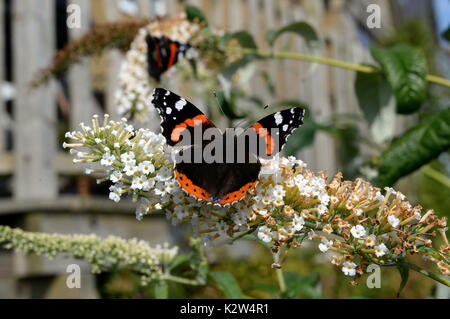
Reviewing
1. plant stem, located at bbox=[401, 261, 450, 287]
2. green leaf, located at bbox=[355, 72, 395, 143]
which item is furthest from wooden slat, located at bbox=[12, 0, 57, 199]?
plant stem, located at bbox=[401, 261, 450, 287]

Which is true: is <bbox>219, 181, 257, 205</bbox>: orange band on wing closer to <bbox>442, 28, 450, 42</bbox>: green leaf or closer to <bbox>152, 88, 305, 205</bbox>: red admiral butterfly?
<bbox>152, 88, 305, 205</bbox>: red admiral butterfly

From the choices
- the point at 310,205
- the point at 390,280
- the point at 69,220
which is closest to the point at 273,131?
the point at 310,205

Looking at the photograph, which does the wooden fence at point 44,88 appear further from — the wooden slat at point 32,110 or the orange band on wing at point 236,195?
the orange band on wing at point 236,195

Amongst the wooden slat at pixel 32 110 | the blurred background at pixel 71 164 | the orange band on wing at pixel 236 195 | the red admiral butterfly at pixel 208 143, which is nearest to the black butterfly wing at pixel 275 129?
the red admiral butterfly at pixel 208 143

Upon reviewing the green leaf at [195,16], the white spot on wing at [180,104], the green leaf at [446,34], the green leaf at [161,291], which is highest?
the green leaf at [195,16]

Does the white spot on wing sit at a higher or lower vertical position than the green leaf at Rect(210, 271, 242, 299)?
higher
